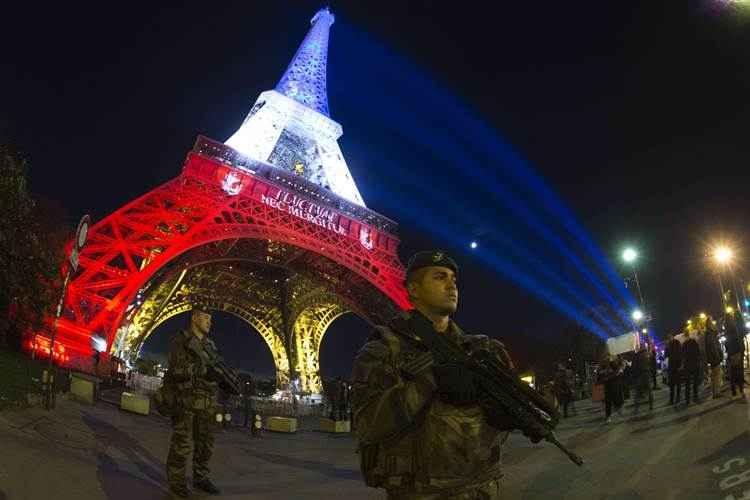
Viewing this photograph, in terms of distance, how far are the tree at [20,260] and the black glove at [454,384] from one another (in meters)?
9.21

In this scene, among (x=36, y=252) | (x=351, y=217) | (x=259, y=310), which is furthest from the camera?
(x=259, y=310)

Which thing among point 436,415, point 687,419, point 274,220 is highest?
point 274,220

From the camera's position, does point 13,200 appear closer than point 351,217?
Yes

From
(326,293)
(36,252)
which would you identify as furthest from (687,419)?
(326,293)

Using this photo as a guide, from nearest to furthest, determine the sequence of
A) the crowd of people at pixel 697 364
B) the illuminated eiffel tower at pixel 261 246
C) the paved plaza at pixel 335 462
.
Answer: the paved plaza at pixel 335 462
the crowd of people at pixel 697 364
the illuminated eiffel tower at pixel 261 246

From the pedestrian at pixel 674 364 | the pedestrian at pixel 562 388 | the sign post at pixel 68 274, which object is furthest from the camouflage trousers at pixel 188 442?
the pedestrian at pixel 674 364

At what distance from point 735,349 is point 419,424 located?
10.5 meters

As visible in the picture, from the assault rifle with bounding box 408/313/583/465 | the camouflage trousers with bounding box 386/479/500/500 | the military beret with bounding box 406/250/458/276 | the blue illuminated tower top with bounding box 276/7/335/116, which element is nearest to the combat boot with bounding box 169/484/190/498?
the camouflage trousers with bounding box 386/479/500/500

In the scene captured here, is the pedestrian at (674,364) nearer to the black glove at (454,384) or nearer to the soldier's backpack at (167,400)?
the soldier's backpack at (167,400)

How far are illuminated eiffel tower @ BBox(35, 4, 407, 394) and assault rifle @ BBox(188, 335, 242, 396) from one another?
9.78m

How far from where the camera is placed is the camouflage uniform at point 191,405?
5516 mm

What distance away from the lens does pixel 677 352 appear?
432 inches

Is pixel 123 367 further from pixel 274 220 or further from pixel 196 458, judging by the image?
pixel 196 458

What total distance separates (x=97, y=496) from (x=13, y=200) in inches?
289
